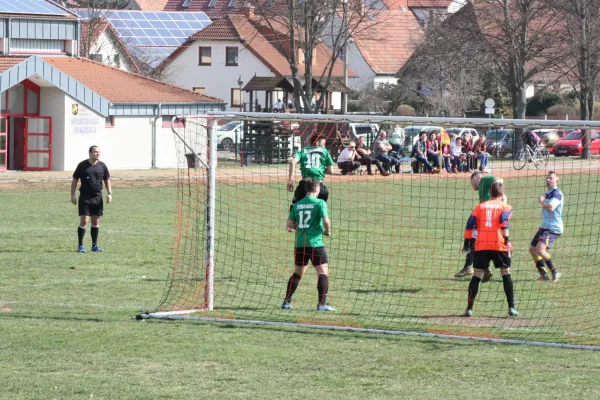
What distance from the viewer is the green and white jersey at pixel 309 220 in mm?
11461

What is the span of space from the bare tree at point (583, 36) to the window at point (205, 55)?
28.1 metres

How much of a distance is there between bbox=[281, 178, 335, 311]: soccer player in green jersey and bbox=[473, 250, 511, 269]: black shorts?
1.73 meters

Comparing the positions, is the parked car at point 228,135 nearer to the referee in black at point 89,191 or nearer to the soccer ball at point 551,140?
the soccer ball at point 551,140

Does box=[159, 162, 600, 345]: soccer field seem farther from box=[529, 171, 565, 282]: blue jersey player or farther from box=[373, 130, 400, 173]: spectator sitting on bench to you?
box=[373, 130, 400, 173]: spectator sitting on bench

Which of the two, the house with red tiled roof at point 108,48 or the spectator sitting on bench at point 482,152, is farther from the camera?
the house with red tiled roof at point 108,48

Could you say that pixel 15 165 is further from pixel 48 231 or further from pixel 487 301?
pixel 487 301

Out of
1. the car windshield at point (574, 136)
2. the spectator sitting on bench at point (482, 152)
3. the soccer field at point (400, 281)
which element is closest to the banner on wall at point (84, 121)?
the soccer field at point (400, 281)

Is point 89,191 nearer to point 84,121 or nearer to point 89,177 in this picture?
point 89,177

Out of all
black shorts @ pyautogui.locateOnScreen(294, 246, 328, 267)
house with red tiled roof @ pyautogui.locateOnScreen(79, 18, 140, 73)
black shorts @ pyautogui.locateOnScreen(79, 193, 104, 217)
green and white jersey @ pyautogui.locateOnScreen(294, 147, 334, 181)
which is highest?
house with red tiled roof @ pyautogui.locateOnScreen(79, 18, 140, 73)

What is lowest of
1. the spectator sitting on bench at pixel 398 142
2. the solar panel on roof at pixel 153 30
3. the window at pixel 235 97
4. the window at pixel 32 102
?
the spectator sitting on bench at pixel 398 142

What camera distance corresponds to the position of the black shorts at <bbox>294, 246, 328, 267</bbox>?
1163 cm

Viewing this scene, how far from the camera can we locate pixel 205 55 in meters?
70.2

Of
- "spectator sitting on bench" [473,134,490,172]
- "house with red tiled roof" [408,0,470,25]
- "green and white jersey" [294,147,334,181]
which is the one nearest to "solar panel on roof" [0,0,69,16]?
"spectator sitting on bench" [473,134,490,172]

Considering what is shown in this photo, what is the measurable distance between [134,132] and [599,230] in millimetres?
22922
